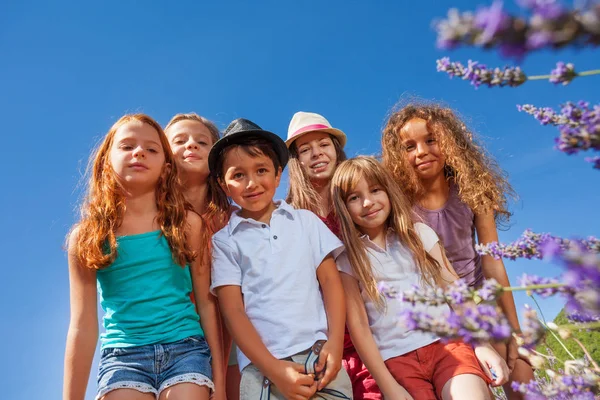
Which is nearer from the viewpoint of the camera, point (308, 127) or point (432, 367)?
point (432, 367)

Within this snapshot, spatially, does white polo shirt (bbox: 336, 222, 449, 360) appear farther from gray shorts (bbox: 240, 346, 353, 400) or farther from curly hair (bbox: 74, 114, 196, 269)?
curly hair (bbox: 74, 114, 196, 269)

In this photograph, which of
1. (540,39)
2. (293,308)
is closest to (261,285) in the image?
(293,308)

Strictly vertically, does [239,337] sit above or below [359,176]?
below

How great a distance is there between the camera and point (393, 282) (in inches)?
170

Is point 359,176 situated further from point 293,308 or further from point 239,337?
point 239,337

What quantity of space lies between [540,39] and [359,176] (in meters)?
3.75

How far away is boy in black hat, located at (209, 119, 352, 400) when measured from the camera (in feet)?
12.4

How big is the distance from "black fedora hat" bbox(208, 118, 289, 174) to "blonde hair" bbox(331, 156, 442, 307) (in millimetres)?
574

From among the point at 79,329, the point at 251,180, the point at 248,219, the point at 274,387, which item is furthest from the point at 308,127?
the point at 79,329

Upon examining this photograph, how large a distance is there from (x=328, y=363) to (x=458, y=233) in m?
2.26

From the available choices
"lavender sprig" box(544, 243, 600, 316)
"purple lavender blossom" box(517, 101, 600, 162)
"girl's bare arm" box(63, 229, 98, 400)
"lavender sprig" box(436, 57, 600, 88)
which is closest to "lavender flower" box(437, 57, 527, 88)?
"lavender sprig" box(436, 57, 600, 88)

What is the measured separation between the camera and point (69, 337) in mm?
3971

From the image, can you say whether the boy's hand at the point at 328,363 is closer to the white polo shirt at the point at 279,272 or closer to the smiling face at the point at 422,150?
the white polo shirt at the point at 279,272

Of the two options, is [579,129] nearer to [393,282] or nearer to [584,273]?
[584,273]
